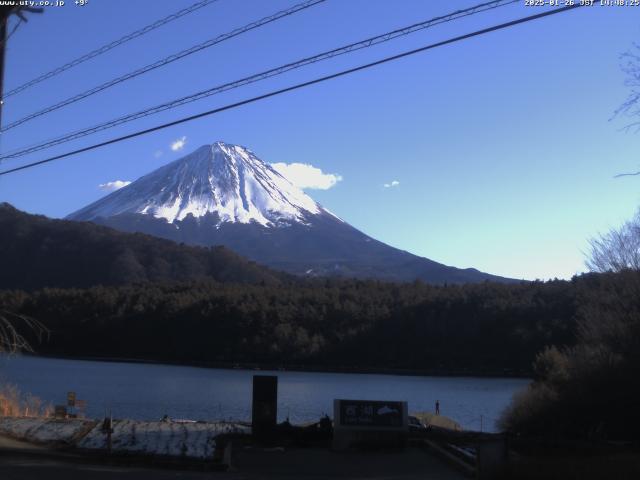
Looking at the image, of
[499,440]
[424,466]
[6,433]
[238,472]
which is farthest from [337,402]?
[6,433]

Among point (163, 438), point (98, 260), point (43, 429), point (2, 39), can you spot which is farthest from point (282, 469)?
point (98, 260)

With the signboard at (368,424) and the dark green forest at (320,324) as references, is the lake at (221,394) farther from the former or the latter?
the dark green forest at (320,324)

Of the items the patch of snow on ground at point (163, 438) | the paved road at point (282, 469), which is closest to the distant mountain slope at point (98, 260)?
the patch of snow on ground at point (163, 438)

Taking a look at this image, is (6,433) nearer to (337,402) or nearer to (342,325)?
(337,402)

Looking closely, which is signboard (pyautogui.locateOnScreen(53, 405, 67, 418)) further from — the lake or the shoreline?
the shoreline

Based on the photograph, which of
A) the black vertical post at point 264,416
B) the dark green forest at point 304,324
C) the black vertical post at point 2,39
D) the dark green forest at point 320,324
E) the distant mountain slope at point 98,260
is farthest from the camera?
the distant mountain slope at point 98,260
